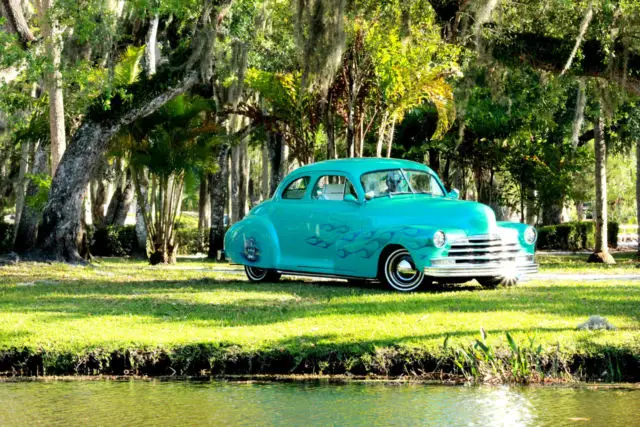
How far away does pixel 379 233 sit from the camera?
15547mm

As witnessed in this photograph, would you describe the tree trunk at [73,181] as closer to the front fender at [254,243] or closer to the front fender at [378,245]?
the front fender at [254,243]

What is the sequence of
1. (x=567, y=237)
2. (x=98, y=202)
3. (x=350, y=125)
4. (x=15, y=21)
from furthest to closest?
(x=98, y=202), (x=567, y=237), (x=350, y=125), (x=15, y=21)

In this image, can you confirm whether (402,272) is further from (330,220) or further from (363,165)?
(363,165)

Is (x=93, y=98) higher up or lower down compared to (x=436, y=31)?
lower down

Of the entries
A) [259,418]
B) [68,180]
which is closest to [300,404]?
[259,418]

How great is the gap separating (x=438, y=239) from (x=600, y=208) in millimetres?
13124

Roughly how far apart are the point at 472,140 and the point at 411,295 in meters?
22.2

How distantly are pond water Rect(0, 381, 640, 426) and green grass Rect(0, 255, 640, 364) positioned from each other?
1055 millimetres

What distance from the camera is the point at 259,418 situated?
25.6 feet

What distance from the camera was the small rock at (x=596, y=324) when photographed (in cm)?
Answer: 1099

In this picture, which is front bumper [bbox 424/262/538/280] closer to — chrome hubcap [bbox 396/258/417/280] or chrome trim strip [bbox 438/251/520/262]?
chrome trim strip [bbox 438/251/520/262]

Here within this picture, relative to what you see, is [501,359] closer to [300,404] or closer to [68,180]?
[300,404]

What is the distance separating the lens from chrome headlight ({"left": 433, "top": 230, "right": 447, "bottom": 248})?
14.8 m

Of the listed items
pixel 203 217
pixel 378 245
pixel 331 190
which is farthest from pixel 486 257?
pixel 203 217
